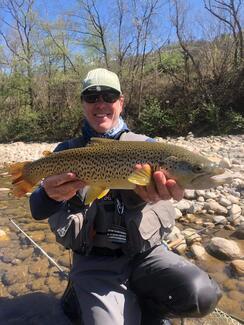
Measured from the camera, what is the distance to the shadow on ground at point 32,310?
3830 millimetres

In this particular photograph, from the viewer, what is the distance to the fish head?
8.50 feet

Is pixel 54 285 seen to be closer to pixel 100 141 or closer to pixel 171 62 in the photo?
pixel 100 141

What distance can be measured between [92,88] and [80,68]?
20701mm

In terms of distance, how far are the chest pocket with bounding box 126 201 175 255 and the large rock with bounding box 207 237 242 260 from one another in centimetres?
205

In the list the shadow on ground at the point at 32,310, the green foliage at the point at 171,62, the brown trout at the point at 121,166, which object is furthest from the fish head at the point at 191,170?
the green foliage at the point at 171,62

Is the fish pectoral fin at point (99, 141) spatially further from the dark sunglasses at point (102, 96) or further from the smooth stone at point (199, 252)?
the smooth stone at point (199, 252)

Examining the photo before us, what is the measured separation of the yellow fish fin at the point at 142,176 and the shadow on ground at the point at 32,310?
1857 millimetres

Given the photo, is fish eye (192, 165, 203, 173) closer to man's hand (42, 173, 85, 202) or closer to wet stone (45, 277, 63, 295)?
man's hand (42, 173, 85, 202)

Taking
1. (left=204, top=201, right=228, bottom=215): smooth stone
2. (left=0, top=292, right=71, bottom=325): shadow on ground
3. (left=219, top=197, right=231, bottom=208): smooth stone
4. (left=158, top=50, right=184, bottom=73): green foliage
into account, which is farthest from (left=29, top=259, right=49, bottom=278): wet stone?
(left=158, top=50, right=184, bottom=73): green foliage

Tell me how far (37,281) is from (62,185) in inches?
91.1

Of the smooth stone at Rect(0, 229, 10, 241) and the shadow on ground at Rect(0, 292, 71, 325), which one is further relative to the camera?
the smooth stone at Rect(0, 229, 10, 241)

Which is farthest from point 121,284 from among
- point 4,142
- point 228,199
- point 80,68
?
point 4,142

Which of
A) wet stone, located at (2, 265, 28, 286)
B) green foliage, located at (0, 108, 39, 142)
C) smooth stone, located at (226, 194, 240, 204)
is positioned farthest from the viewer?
green foliage, located at (0, 108, 39, 142)

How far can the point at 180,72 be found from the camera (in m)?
20.0
